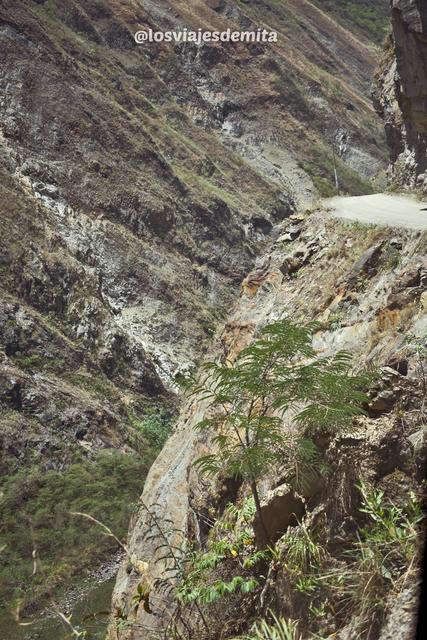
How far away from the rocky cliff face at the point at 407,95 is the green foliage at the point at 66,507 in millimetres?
19494

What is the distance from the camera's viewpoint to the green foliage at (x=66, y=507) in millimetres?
32812

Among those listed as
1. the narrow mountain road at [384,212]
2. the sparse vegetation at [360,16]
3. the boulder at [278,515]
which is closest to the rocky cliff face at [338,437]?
the boulder at [278,515]

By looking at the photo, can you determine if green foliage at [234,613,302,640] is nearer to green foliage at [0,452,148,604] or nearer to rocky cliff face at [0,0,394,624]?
green foliage at [0,452,148,604]

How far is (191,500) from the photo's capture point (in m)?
6.89

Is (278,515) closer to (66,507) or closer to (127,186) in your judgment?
(66,507)

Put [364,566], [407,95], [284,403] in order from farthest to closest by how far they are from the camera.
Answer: [407,95], [284,403], [364,566]

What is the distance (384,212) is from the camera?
11711mm

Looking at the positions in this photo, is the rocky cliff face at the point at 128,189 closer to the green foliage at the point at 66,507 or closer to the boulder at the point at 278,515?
the green foliage at the point at 66,507

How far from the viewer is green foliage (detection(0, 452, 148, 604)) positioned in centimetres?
3281

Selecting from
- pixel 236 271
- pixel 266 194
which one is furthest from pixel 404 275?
pixel 266 194

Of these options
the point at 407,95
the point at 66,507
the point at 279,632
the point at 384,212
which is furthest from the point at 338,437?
the point at 66,507

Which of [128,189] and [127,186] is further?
[127,186]

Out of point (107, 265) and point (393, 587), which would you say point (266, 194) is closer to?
point (107, 265)

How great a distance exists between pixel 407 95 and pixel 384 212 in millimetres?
8600
